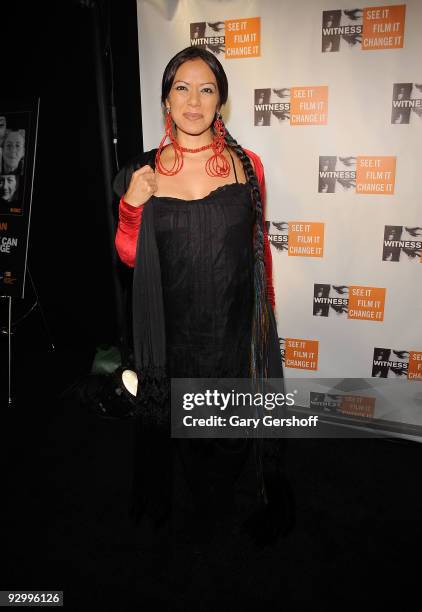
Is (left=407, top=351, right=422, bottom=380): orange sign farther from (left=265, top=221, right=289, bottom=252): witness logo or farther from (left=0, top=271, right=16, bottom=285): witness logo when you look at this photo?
(left=0, top=271, right=16, bottom=285): witness logo

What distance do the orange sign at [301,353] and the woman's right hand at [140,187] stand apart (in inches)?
62.6

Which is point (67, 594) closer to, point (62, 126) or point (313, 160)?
point (313, 160)

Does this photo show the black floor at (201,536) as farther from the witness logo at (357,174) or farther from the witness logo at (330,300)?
the witness logo at (357,174)

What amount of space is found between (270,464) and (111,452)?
1.06 metres

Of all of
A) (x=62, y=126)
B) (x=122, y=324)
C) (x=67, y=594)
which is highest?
(x=62, y=126)

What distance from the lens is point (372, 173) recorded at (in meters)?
2.61

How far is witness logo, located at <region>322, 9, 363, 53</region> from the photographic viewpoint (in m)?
Answer: 2.45

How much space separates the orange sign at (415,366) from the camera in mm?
2805

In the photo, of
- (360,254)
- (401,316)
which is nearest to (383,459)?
(401,316)

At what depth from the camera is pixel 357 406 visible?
3053 mm

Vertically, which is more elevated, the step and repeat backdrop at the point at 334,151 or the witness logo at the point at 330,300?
the step and repeat backdrop at the point at 334,151

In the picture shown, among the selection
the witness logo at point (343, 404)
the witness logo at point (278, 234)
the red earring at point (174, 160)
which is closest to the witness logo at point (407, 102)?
the witness logo at point (278, 234)

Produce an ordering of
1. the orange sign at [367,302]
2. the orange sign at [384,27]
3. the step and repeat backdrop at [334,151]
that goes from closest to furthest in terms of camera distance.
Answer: the orange sign at [384,27] < the step and repeat backdrop at [334,151] < the orange sign at [367,302]

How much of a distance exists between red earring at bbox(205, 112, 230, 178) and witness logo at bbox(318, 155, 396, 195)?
2.96 feet
